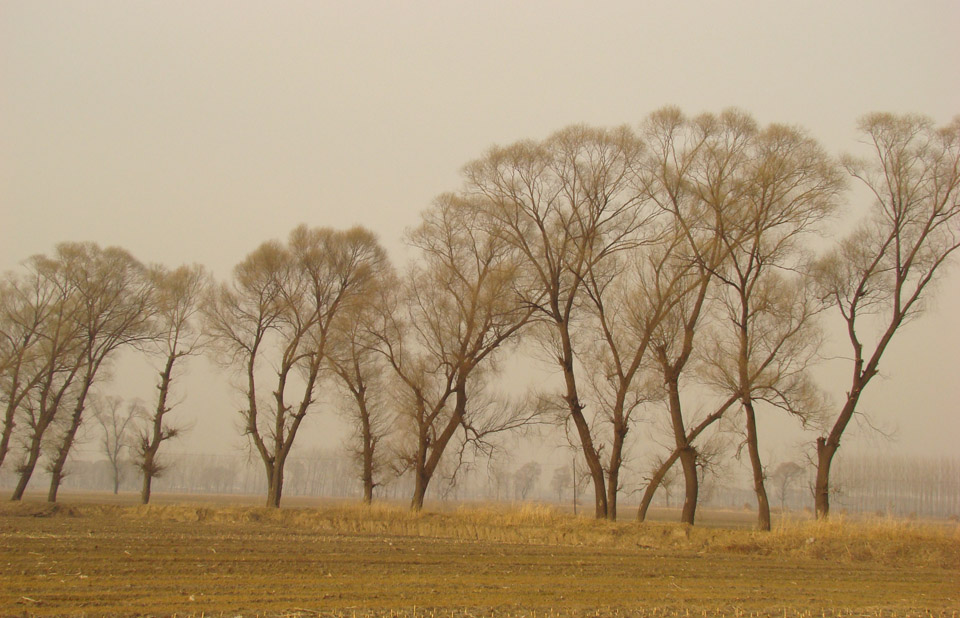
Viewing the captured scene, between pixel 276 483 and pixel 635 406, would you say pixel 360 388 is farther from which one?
pixel 635 406

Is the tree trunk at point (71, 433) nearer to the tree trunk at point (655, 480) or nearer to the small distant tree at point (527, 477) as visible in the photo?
the tree trunk at point (655, 480)

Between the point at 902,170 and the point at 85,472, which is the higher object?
the point at 902,170

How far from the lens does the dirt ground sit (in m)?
8.66

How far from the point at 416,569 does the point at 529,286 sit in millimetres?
14642

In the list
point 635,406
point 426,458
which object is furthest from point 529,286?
point 426,458

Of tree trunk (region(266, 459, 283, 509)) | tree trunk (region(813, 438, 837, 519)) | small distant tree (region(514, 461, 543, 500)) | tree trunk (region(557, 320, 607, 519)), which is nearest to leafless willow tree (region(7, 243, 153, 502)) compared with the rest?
tree trunk (region(266, 459, 283, 509))

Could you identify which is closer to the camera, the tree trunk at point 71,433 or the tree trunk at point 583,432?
the tree trunk at point 583,432

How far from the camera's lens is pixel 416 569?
40.0 ft

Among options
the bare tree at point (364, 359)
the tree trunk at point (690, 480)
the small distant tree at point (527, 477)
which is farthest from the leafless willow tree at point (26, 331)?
the small distant tree at point (527, 477)

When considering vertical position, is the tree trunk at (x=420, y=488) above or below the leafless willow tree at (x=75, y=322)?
below

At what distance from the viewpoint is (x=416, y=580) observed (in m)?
11.0

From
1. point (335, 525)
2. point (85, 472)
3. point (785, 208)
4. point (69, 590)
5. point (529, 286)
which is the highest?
point (785, 208)

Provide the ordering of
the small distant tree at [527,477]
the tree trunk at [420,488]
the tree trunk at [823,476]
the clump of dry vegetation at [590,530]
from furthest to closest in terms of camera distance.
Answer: the small distant tree at [527,477] → the tree trunk at [420,488] → the tree trunk at [823,476] → the clump of dry vegetation at [590,530]

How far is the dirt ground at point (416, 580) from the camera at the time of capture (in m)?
8.66
